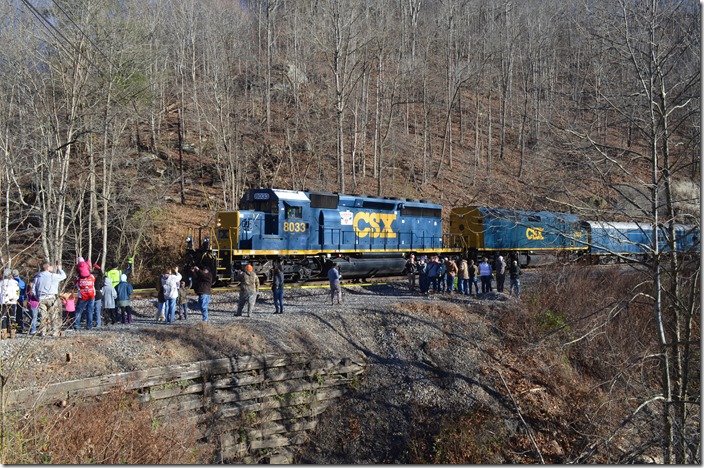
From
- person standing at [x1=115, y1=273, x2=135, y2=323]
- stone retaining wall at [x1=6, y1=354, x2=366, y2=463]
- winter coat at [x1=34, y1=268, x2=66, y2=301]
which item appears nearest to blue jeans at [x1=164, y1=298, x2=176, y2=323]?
person standing at [x1=115, y1=273, x2=135, y2=323]

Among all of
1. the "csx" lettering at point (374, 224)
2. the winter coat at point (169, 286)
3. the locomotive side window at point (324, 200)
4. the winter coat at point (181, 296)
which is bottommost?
the winter coat at point (181, 296)

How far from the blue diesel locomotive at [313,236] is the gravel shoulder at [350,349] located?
90.1 inches

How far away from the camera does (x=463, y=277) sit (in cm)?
2172

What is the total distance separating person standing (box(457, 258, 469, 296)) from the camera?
21688 mm

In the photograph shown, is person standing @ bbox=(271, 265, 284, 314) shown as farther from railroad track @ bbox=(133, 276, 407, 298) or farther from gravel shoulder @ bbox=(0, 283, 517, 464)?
railroad track @ bbox=(133, 276, 407, 298)

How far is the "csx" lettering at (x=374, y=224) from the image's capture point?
25000mm

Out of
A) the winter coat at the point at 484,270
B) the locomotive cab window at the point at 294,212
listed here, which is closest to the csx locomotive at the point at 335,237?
the locomotive cab window at the point at 294,212

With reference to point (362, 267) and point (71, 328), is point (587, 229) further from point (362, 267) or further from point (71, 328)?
point (362, 267)

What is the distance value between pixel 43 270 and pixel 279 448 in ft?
20.5

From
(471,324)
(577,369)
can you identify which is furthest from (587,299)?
(471,324)

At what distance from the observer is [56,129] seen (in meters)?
18.5

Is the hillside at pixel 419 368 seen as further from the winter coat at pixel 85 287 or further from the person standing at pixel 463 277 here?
the person standing at pixel 463 277

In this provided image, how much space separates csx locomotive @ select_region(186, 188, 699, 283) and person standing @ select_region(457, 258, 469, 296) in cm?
165

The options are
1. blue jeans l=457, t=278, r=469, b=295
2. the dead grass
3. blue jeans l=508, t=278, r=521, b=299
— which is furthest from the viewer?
blue jeans l=457, t=278, r=469, b=295
